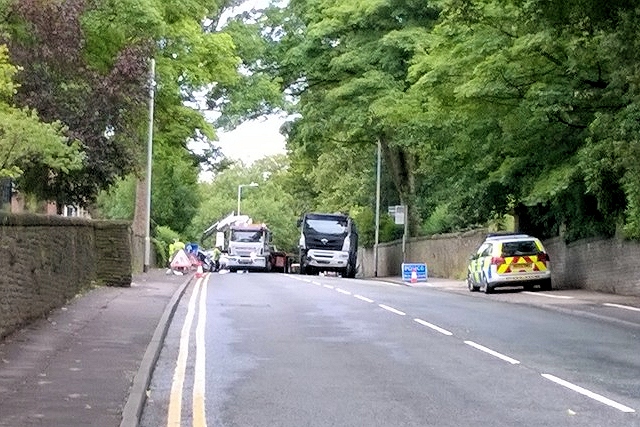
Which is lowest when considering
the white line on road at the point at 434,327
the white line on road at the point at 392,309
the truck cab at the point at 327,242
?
the white line on road at the point at 434,327

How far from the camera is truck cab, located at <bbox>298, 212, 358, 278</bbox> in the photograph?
184ft

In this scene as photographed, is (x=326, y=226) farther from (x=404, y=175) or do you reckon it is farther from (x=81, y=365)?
(x=81, y=365)

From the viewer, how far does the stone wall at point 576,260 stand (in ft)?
99.0

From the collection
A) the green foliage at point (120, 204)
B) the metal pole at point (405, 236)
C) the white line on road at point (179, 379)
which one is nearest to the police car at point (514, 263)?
the white line on road at point (179, 379)

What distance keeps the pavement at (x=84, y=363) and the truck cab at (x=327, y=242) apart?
105 feet

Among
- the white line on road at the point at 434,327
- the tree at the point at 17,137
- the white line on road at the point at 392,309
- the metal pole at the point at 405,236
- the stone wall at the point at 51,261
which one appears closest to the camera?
the stone wall at the point at 51,261

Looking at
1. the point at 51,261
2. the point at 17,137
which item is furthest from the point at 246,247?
the point at 17,137

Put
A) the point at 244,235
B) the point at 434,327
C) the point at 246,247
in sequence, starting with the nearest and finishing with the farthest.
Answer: the point at 434,327
the point at 244,235
the point at 246,247

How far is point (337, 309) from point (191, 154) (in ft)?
91.5

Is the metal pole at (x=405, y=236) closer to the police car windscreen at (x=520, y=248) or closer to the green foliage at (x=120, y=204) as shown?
the green foliage at (x=120, y=204)

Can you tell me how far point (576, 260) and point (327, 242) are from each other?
2278 centimetres

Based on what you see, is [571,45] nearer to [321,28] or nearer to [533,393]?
[533,393]

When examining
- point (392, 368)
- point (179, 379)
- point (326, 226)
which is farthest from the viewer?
point (326, 226)

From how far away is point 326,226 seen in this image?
185ft
